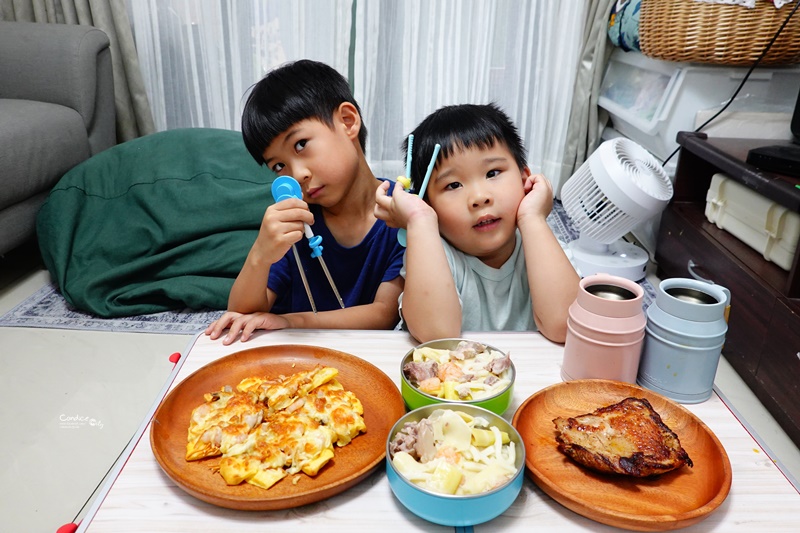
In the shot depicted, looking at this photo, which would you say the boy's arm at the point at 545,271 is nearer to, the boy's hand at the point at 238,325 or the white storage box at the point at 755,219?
the boy's hand at the point at 238,325

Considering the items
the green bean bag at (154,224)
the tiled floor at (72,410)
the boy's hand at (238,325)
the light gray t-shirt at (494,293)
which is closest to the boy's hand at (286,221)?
the boy's hand at (238,325)

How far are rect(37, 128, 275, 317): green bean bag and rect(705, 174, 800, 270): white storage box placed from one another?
5.22 ft

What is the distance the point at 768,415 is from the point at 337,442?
4.40 feet

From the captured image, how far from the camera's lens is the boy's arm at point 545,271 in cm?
92

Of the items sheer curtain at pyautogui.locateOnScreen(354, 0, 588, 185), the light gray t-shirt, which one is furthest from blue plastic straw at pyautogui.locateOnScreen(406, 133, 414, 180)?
sheer curtain at pyautogui.locateOnScreen(354, 0, 588, 185)

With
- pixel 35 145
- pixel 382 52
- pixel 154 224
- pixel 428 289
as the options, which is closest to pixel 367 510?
pixel 428 289

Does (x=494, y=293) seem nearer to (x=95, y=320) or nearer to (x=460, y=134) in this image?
(x=460, y=134)

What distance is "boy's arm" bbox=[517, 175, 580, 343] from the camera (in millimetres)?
923

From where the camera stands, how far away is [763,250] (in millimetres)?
1711

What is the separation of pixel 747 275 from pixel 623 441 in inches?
50.0

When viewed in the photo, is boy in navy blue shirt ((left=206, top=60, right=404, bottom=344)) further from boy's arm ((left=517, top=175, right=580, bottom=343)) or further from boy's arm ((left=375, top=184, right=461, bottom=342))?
boy's arm ((left=517, top=175, right=580, bottom=343))

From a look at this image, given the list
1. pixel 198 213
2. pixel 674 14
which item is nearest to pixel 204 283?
pixel 198 213

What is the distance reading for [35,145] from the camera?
2232 mm

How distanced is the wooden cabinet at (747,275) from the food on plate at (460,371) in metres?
1.03
